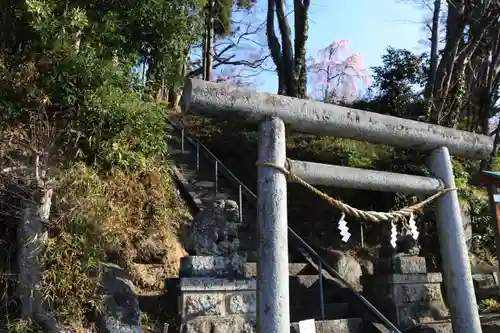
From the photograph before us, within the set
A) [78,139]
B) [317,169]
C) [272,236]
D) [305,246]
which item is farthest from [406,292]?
[78,139]

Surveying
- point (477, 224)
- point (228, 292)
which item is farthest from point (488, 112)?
point (228, 292)

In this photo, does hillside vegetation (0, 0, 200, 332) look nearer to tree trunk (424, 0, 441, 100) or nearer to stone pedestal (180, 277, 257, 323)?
stone pedestal (180, 277, 257, 323)

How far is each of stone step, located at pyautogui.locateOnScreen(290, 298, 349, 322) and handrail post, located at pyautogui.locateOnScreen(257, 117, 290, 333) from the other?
2.10 m

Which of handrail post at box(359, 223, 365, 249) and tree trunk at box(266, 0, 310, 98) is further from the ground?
tree trunk at box(266, 0, 310, 98)

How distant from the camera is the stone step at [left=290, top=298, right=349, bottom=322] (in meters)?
5.71

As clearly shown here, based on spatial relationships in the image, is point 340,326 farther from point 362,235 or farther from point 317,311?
point 362,235

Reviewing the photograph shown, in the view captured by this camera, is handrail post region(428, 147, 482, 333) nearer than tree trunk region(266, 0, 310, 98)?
Yes

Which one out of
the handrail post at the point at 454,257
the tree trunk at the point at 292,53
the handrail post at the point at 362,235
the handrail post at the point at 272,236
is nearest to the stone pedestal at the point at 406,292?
the handrail post at the point at 454,257

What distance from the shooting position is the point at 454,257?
481cm

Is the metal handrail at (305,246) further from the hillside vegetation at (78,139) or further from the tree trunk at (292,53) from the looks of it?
the tree trunk at (292,53)

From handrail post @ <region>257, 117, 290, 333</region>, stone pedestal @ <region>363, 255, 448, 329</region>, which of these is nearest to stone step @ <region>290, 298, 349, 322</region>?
stone pedestal @ <region>363, 255, 448, 329</region>

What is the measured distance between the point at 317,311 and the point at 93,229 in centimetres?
284

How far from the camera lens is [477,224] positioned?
916 cm

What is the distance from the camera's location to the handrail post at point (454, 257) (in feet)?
15.1
